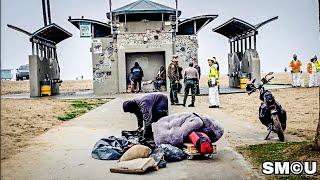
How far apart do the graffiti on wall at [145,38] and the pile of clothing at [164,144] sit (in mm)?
19741

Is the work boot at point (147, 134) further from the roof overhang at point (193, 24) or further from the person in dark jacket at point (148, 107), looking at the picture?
the roof overhang at point (193, 24)

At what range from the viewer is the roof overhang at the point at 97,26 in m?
28.3

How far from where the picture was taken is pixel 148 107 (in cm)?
848

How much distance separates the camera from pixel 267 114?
9.76 m

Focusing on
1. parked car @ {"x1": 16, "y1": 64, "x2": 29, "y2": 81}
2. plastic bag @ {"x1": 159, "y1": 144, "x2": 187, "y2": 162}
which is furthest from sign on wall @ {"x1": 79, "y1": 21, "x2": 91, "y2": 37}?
parked car @ {"x1": 16, "y1": 64, "x2": 29, "y2": 81}

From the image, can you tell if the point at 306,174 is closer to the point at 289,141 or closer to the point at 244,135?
the point at 289,141

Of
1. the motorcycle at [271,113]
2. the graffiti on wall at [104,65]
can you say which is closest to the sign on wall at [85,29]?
the graffiti on wall at [104,65]

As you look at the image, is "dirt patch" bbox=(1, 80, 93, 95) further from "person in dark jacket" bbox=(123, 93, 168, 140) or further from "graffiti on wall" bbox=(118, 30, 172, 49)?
"person in dark jacket" bbox=(123, 93, 168, 140)

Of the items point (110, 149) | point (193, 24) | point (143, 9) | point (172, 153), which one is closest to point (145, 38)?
point (143, 9)

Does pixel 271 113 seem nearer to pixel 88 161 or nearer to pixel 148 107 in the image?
pixel 148 107

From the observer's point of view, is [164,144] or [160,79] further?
[160,79]

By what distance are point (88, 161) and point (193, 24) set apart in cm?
2275

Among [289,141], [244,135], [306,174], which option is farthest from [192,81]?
[306,174]

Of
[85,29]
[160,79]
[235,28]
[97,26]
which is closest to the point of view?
[160,79]
